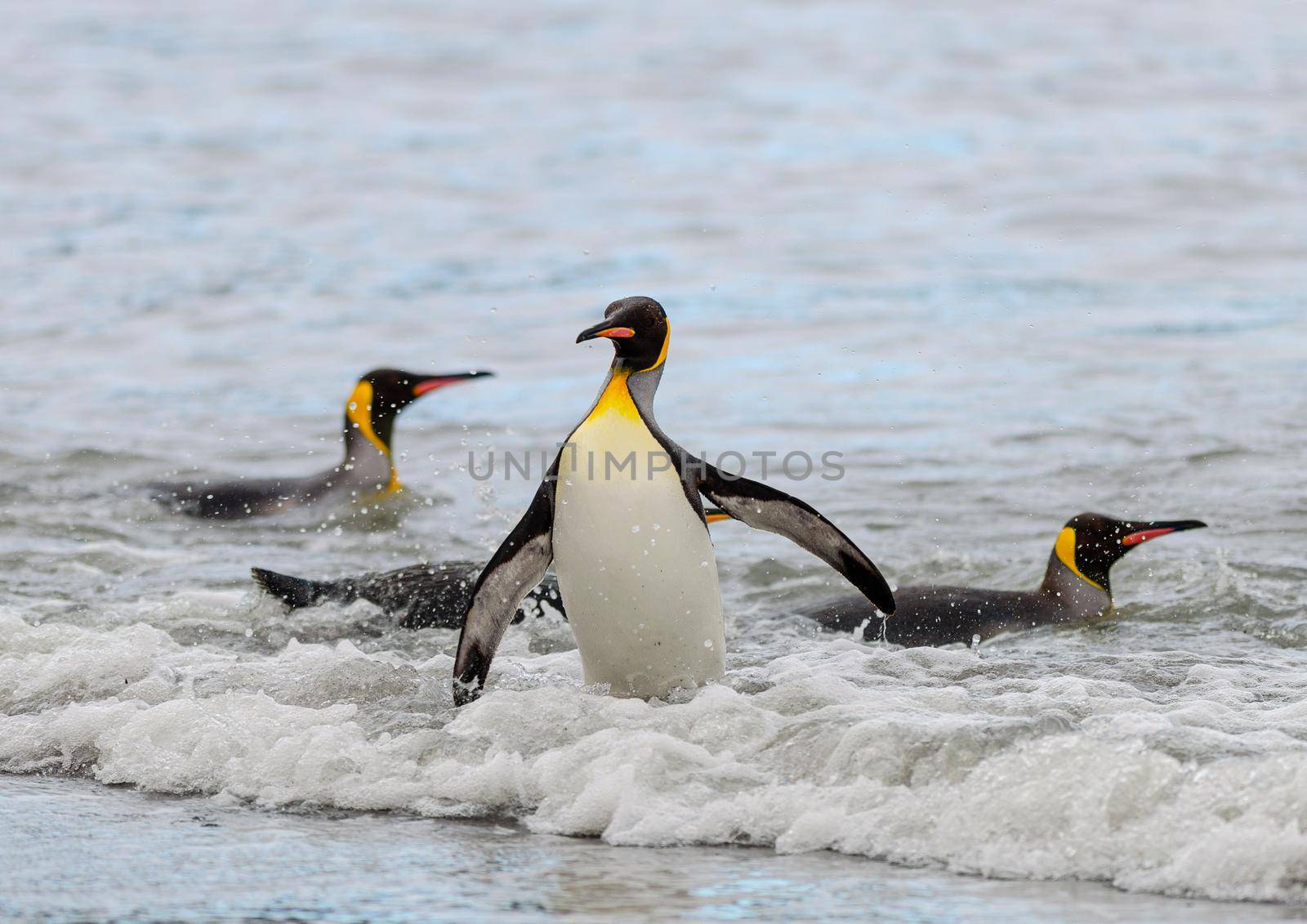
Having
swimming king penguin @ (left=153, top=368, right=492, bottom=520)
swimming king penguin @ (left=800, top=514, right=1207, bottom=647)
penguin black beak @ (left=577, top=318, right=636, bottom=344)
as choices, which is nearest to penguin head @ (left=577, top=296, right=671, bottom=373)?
penguin black beak @ (left=577, top=318, right=636, bottom=344)

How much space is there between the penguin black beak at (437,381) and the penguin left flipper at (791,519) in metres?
3.82

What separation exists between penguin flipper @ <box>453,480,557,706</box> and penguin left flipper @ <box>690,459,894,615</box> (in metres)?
0.40

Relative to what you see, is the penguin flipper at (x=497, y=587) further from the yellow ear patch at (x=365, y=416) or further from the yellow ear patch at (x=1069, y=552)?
the yellow ear patch at (x=365, y=416)

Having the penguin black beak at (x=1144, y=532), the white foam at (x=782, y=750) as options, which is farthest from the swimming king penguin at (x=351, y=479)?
the white foam at (x=782, y=750)

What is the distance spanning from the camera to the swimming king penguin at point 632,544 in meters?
4.13

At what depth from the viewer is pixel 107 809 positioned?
141 inches

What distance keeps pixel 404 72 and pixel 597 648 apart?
2527 cm

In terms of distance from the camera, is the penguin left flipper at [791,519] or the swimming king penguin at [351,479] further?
the swimming king penguin at [351,479]

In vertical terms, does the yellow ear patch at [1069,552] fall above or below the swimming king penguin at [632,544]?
below

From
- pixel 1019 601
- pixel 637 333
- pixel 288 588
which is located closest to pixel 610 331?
pixel 637 333

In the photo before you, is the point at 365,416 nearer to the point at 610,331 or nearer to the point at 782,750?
the point at 610,331

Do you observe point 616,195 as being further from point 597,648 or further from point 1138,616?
point 597,648

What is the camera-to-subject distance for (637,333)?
13.6 feet

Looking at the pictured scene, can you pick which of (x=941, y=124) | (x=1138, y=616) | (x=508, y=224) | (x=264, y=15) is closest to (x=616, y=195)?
(x=508, y=224)
